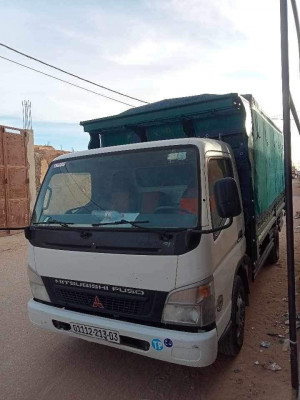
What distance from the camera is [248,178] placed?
11.0 ft

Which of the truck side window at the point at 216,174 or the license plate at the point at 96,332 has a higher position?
the truck side window at the point at 216,174

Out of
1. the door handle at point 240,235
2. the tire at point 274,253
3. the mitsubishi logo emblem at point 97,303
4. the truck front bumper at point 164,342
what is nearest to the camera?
the truck front bumper at point 164,342

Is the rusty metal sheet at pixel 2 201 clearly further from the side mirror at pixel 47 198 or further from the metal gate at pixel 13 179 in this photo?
the side mirror at pixel 47 198

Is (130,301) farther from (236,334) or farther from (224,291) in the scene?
(236,334)

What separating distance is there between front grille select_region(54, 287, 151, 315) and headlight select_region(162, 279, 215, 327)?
0.18 meters

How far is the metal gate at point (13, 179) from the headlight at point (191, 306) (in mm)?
9120

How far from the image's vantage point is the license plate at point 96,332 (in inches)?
97.8

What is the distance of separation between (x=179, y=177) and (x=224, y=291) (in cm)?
102

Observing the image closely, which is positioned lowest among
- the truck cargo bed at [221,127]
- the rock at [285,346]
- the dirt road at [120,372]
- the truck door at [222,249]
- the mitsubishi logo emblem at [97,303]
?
the dirt road at [120,372]

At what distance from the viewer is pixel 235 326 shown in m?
2.97

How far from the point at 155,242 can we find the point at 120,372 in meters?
1.45

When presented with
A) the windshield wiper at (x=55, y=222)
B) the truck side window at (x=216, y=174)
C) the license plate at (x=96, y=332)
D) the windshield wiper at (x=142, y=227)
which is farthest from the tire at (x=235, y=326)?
the windshield wiper at (x=55, y=222)

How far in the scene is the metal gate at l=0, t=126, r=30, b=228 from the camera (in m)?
10.2

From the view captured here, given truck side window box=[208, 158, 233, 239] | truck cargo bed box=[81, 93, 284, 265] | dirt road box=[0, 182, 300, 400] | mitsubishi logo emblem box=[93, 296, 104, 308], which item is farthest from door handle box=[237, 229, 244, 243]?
mitsubishi logo emblem box=[93, 296, 104, 308]
